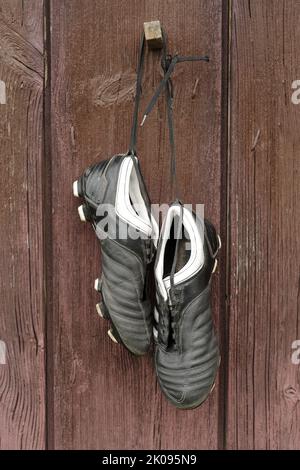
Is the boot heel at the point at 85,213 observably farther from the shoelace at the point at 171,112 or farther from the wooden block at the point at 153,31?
the wooden block at the point at 153,31

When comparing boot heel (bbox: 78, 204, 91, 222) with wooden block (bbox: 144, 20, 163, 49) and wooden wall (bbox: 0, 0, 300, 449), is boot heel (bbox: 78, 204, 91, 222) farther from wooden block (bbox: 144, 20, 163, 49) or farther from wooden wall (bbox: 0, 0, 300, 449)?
wooden block (bbox: 144, 20, 163, 49)

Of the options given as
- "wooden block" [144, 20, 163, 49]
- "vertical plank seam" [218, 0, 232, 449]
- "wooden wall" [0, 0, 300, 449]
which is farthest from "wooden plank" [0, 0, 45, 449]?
"vertical plank seam" [218, 0, 232, 449]

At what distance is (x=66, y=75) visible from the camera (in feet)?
2.39

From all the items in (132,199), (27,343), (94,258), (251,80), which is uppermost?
(251,80)

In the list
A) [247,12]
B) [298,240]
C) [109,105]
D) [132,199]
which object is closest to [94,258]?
[132,199]

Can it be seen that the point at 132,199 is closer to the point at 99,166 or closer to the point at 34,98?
the point at 99,166

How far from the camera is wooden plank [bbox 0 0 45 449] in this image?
0.73m

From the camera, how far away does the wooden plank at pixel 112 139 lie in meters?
0.72

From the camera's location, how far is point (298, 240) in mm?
740

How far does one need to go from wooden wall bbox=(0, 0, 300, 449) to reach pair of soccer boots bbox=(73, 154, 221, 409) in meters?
0.11

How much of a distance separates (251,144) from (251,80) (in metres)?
0.13

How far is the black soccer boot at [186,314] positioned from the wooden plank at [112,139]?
0.12 metres
